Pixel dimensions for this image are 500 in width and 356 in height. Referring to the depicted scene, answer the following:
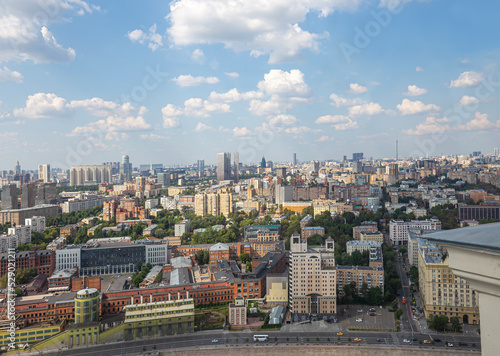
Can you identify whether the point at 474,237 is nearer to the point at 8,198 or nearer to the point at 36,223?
the point at 36,223

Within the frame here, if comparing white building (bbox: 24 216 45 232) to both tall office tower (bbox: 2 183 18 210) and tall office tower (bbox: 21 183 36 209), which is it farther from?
tall office tower (bbox: 21 183 36 209)

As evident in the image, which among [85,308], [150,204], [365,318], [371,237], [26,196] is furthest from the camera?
[150,204]

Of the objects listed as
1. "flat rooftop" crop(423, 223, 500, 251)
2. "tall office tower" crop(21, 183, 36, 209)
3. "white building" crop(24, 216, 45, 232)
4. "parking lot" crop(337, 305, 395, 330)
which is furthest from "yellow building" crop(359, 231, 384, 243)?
"tall office tower" crop(21, 183, 36, 209)

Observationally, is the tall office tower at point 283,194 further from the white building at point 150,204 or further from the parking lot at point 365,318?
the parking lot at point 365,318

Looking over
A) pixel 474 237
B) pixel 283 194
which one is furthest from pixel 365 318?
pixel 283 194

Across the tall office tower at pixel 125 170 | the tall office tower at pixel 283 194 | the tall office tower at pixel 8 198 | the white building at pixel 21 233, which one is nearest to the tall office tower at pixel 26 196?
the tall office tower at pixel 8 198

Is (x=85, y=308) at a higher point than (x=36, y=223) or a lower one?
lower
